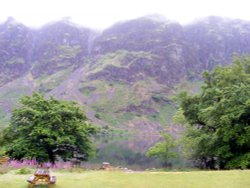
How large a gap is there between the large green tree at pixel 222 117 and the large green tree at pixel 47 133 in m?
12.5

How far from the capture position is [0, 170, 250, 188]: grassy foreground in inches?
813

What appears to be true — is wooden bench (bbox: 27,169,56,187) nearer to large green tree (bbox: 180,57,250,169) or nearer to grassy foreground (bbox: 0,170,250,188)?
grassy foreground (bbox: 0,170,250,188)

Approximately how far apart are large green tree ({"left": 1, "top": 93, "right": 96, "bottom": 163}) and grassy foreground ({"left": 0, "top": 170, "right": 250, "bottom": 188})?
13.3 metres

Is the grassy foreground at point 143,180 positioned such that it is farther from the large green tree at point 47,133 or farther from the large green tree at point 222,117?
the large green tree at point 47,133

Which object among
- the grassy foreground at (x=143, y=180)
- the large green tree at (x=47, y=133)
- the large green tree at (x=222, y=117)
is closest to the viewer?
the grassy foreground at (x=143, y=180)

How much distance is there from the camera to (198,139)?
40.0 m

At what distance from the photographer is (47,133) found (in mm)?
36594

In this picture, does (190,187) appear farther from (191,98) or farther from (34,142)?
(191,98)

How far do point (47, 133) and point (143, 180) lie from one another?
1732cm

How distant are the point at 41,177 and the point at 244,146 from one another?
73.1ft

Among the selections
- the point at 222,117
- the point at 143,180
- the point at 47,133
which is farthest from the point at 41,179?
the point at 222,117

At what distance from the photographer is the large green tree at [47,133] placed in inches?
1454

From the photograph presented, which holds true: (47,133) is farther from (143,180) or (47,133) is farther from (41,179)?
(143,180)

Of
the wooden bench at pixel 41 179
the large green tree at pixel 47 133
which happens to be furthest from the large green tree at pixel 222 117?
the wooden bench at pixel 41 179
